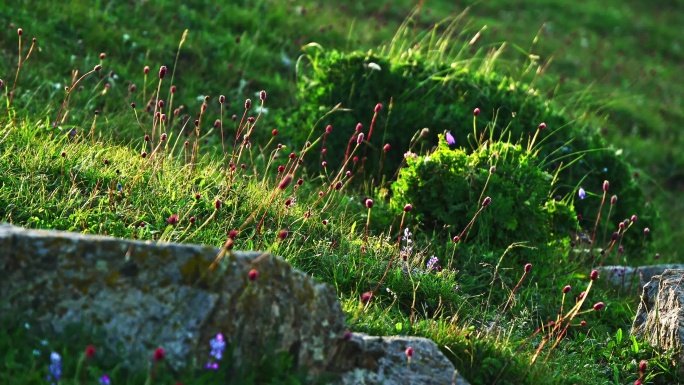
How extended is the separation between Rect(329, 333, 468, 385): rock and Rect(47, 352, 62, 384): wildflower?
1232 mm

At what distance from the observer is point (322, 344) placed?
12.5 ft

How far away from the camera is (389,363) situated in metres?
3.96

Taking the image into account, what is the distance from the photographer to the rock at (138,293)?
3.47 m

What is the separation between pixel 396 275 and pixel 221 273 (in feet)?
6.02

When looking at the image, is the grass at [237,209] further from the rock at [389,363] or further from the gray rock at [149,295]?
the rock at [389,363]

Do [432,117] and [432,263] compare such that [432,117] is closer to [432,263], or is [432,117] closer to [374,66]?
[374,66]

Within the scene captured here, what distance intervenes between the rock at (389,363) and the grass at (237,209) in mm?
301

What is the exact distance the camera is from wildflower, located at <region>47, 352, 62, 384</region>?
3.24 meters

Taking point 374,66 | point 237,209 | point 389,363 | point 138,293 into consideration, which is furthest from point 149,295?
point 374,66

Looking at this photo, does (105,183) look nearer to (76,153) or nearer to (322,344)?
(76,153)

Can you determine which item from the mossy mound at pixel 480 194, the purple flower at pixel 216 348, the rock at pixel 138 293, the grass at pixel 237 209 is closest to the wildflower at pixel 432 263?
the grass at pixel 237 209

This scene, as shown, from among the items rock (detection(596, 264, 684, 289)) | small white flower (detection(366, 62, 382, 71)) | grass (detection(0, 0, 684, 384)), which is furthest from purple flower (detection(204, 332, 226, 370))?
small white flower (detection(366, 62, 382, 71))

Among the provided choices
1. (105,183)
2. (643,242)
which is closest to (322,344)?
(105,183)

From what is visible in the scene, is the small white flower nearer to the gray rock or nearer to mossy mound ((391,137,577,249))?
mossy mound ((391,137,577,249))
